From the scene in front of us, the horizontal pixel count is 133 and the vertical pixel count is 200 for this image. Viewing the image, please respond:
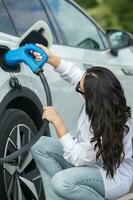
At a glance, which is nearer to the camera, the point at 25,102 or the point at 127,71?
the point at 25,102

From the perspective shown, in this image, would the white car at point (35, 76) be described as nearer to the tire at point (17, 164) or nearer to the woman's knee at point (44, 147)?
the tire at point (17, 164)

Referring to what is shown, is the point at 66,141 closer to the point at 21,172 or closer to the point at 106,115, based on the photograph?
the point at 106,115

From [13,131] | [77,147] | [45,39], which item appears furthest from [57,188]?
[45,39]

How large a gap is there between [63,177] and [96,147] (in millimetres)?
288

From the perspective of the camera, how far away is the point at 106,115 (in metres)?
4.72

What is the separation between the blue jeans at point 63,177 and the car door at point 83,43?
135cm

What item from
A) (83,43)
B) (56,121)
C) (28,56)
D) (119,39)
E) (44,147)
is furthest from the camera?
(119,39)

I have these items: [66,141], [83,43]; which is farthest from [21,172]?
[83,43]

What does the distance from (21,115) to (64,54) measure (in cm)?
108

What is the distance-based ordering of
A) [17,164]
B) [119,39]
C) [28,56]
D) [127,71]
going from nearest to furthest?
[28,56]
[17,164]
[127,71]
[119,39]

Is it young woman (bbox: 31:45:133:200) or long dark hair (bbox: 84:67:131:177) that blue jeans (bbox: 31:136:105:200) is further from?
long dark hair (bbox: 84:67:131:177)

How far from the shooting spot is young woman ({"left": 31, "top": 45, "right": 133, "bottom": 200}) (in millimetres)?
4730

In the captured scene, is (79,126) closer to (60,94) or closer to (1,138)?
(1,138)

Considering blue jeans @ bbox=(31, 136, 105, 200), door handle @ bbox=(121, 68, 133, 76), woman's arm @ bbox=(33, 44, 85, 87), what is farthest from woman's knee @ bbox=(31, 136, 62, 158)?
door handle @ bbox=(121, 68, 133, 76)
